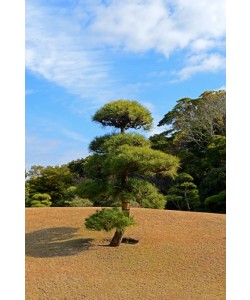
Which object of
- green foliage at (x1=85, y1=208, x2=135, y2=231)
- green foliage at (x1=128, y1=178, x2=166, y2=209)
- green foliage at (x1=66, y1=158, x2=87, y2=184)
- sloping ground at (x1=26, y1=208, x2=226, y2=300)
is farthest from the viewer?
green foliage at (x1=66, y1=158, x2=87, y2=184)

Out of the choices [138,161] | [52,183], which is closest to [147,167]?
[138,161]

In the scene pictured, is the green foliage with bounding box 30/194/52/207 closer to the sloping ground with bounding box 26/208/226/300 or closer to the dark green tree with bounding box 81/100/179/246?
the sloping ground with bounding box 26/208/226/300

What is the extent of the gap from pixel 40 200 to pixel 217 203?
398 centimetres

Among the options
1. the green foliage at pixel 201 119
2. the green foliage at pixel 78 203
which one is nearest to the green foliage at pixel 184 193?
the green foliage at pixel 78 203

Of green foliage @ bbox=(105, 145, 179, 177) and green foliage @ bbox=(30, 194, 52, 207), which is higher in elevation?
green foliage @ bbox=(105, 145, 179, 177)

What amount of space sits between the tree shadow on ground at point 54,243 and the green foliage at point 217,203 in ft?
13.2

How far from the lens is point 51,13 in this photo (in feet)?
8.84

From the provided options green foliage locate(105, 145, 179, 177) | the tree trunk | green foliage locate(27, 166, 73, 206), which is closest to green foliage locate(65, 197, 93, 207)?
green foliage locate(27, 166, 73, 206)

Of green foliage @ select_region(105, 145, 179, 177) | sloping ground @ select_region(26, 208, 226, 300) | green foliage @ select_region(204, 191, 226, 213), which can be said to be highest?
green foliage @ select_region(105, 145, 179, 177)

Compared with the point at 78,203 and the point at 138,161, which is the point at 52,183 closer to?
the point at 78,203

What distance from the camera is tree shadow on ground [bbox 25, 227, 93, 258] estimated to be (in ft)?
13.6

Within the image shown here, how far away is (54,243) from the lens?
4.48 m
